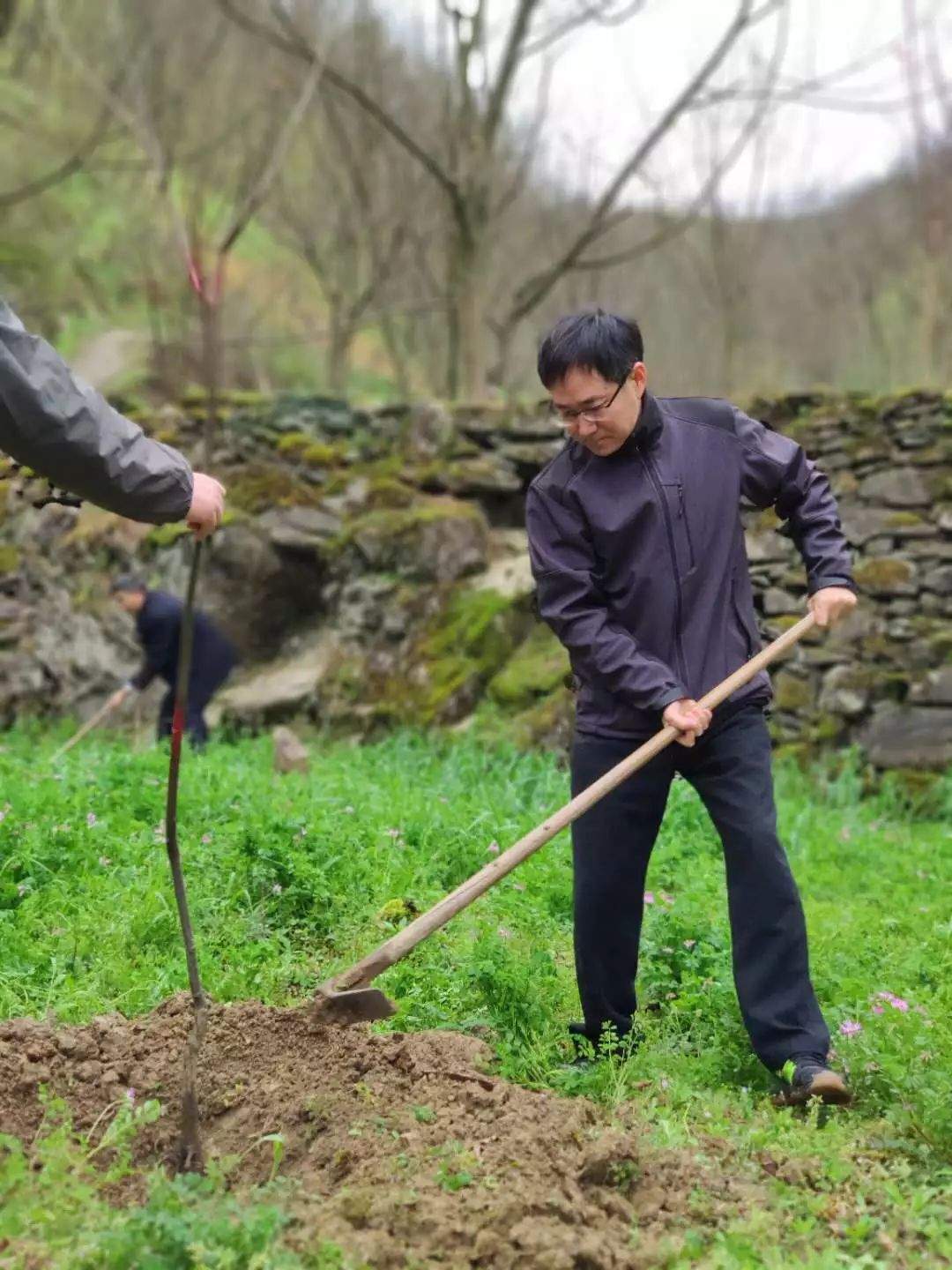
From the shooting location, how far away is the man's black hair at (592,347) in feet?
9.60

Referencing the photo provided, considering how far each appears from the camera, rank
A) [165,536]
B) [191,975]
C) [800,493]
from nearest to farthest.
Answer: [191,975] < [800,493] < [165,536]

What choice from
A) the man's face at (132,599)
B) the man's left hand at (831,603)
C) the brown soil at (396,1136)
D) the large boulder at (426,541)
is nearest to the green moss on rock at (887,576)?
the large boulder at (426,541)

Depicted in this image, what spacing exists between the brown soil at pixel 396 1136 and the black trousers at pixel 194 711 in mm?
4402

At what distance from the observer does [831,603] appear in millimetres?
3100

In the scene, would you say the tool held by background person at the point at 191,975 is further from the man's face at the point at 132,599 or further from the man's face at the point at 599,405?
the man's face at the point at 132,599

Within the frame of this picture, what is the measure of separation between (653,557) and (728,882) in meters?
0.83

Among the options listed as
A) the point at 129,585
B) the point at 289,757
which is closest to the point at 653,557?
the point at 289,757

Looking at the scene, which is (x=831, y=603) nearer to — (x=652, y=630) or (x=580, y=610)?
(x=652, y=630)

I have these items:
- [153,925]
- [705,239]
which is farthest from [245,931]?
[705,239]

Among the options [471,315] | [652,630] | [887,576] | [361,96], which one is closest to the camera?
[652,630]

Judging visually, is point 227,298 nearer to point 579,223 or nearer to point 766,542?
point 579,223

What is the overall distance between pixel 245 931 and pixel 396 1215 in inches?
65.2

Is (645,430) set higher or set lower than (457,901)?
higher

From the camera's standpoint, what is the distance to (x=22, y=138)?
52.6ft
